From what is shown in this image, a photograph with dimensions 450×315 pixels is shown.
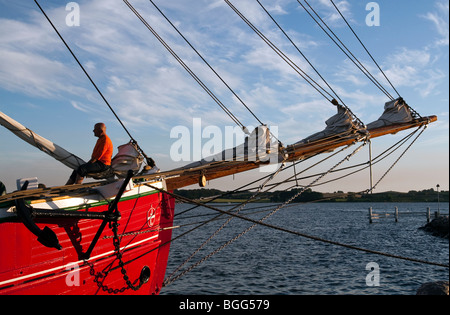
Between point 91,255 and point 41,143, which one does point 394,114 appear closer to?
point 91,255

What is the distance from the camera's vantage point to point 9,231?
6.96 m

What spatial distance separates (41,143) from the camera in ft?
27.4

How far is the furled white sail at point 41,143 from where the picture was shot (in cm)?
823

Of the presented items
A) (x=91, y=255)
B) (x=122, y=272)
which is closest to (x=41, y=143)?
(x=91, y=255)

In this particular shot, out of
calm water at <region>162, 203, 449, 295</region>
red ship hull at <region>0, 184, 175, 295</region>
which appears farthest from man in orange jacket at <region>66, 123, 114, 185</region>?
calm water at <region>162, 203, 449, 295</region>

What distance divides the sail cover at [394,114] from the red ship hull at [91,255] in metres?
5.87

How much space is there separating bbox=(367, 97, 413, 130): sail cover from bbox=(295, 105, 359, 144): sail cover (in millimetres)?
818

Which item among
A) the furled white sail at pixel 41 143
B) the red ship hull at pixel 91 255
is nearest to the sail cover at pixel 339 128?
the red ship hull at pixel 91 255

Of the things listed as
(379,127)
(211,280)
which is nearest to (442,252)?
(211,280)

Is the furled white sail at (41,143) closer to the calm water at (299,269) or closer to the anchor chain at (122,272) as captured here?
the anchor chain at (122,272)

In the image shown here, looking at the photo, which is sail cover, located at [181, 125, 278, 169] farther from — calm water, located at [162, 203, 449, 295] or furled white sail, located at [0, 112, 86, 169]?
calm water, located at [162, 203, 449, 295]

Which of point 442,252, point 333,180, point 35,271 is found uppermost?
point 333,180
